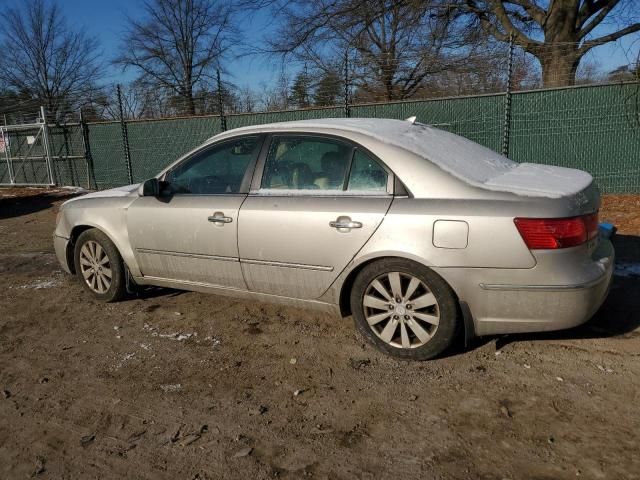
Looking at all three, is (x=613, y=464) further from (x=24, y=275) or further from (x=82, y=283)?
(x=24, y=275)

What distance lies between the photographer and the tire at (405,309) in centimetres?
308

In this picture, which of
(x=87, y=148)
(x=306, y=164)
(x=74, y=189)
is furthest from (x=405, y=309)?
(x=87, y=148)

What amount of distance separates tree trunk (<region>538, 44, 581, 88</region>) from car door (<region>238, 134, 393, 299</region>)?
26.6 ft

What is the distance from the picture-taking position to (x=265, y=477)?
88.7 inches

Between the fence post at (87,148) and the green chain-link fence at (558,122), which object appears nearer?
the green chain-link fence at (558,122)

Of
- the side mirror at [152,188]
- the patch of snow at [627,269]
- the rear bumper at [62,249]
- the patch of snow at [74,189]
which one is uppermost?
the side mirror at [152,188]

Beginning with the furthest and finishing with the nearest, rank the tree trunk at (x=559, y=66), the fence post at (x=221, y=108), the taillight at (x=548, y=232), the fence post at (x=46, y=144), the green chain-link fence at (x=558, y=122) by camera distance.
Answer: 1. the fence post at (x=46, y=144)
2. the fence post at (x=221, y=108)
3. the tree trunk at (x=559, y=66)
4. the green chain-link fence at (x=558, y=122)
5. the taillight at (x=548, y=232)

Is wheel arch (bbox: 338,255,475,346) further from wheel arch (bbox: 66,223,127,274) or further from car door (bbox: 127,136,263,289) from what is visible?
wheel arch (bbox: 66,223,127,274)

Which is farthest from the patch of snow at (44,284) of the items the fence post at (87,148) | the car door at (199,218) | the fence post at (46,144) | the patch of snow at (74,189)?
the fence post at (46,144)

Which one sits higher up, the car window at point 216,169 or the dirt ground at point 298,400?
the car window at point 216,169

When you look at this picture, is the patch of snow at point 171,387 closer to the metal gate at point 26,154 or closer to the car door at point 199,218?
the car door at point 199,218

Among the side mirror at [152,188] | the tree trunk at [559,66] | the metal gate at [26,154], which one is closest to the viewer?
the side mirror at [152,188]

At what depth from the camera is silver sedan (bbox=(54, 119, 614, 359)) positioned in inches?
114

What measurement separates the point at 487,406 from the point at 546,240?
0.97 metres
